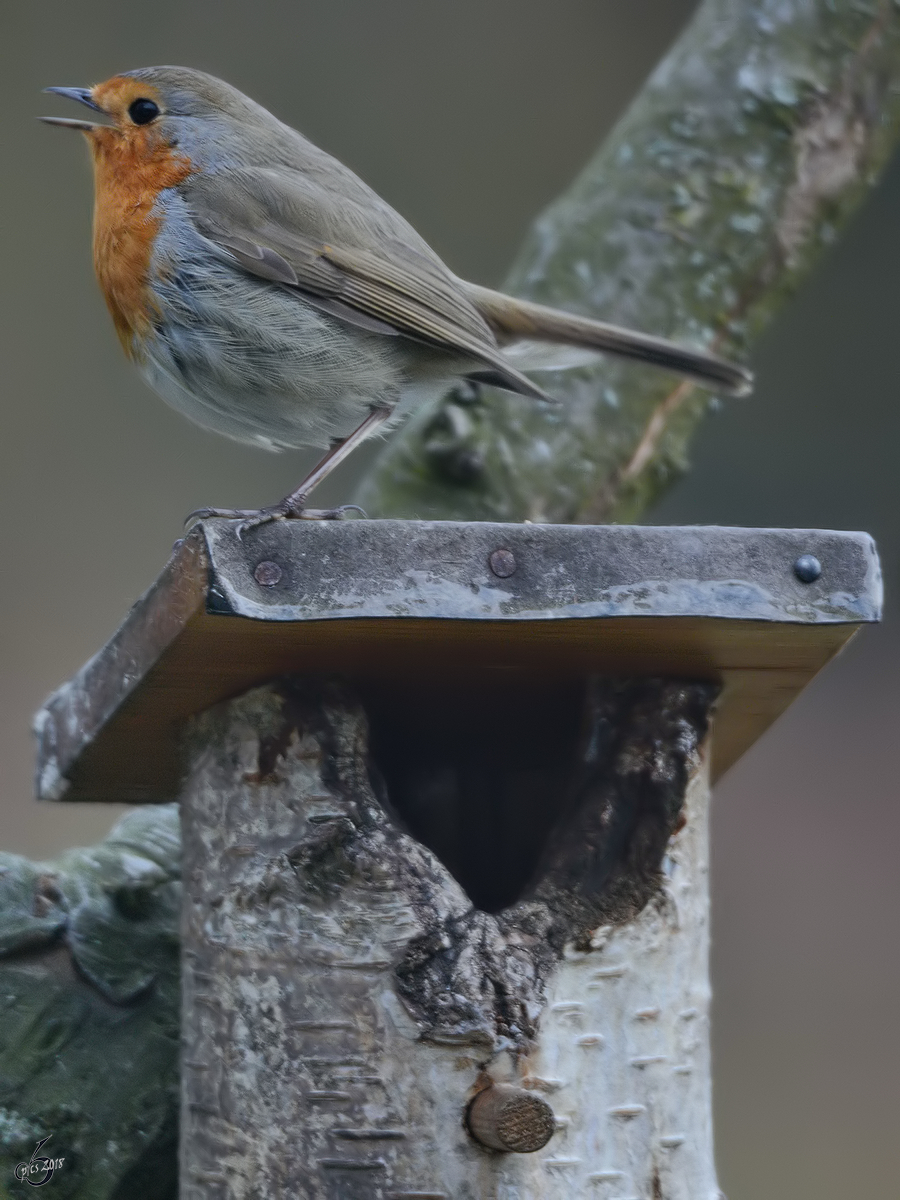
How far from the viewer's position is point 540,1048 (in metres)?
1.75

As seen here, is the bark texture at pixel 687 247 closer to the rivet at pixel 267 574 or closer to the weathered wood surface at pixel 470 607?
the weathered wood surface at pixel 470 607

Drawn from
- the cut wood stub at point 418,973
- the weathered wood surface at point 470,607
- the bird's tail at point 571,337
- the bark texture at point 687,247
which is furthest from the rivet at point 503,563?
the bark texture at point 687,247

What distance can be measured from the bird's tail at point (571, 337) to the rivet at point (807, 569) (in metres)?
0.92

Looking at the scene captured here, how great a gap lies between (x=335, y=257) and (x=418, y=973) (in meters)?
1.04

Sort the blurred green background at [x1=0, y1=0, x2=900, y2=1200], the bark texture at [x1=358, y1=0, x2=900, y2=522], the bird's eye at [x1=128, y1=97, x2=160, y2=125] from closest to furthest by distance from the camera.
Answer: the bird's eye at [x1=128, y1=97, x2=160, y2=125] < the bark texture at [x1=358, y1=0, x2=900, y2=522] < the blurred green background at [x1=0, y1=0, x2=900, y2=1200]

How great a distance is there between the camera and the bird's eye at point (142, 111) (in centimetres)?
236

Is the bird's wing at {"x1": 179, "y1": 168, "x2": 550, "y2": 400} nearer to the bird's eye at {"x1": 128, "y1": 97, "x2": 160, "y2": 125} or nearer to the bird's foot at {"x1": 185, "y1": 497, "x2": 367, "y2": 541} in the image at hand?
the bird's eye at {"x1": 128, "y1": 97, "x2": 160, "y2": 125}

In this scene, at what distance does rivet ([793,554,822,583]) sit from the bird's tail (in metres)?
0.92

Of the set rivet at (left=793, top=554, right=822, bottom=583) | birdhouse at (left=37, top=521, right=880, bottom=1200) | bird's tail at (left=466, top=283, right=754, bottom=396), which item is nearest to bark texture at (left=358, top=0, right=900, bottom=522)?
bird's tail at (left=466, top=283, right=754, bottom=396)

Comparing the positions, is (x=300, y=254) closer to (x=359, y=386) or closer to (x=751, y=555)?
(x=359, y=386)

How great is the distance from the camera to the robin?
2.12m

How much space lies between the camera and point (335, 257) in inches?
87.0

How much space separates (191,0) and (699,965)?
5693 millimetres
